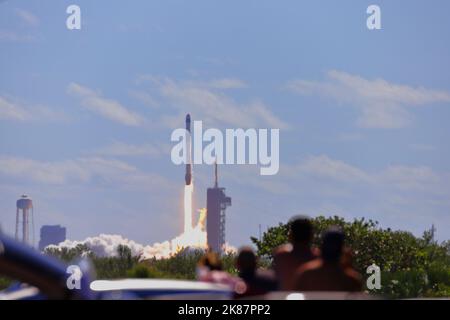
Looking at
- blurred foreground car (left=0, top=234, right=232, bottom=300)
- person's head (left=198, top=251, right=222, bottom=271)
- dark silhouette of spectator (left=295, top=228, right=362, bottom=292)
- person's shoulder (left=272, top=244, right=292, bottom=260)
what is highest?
person's shoulder (left=272, top=244, right=292, bottom=260)

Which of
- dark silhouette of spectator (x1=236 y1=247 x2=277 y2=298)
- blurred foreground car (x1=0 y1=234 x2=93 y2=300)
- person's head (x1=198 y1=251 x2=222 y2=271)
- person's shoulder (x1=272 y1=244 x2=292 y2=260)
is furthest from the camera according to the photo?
person's shoulder (x1=272 y1=244 x2=292 y2=260)

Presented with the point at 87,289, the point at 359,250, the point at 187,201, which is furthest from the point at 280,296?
the point at 187,201

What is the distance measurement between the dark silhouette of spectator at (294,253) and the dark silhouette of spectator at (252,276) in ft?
3.27

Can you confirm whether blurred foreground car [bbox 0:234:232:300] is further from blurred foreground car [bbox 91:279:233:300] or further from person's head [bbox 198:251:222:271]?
person's head [bbox 198:251:222:271]

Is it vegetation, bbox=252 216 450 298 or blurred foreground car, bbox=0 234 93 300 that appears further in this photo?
vegetation, bbox=252 216 450 298

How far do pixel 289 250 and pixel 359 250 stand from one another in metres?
77.6

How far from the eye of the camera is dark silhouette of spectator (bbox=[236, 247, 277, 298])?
41.9ft

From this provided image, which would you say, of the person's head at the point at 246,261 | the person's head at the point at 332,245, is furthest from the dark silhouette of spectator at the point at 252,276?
the person's head at the point at 332,245

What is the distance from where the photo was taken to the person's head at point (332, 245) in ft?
39.7

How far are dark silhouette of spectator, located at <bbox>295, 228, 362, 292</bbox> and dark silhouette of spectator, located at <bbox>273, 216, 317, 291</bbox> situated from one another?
64.1 inches

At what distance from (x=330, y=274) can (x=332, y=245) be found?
294 mm

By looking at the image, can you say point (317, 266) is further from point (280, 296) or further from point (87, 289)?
point (87, 289)

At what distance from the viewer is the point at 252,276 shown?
12.9 metres

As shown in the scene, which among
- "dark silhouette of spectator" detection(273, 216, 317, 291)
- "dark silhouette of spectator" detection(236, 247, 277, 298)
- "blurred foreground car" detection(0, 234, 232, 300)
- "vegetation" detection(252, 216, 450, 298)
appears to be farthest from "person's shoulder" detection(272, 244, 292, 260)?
"vegetation" detection(252, 216, 450, 298)
